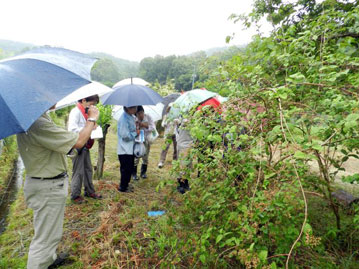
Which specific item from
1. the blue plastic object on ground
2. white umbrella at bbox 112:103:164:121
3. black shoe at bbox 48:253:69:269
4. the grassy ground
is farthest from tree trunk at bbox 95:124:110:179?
black shoe at bbox 48:253:69:269

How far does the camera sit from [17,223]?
3.12 m

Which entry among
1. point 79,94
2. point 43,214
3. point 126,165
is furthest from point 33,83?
point 126,165

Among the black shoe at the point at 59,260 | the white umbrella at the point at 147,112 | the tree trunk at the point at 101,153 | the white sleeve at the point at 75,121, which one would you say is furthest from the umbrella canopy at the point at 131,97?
the black shoe at the point at 59,260

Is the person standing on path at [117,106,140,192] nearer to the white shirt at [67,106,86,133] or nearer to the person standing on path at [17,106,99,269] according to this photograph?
the white shirt at [67,106,86,133]

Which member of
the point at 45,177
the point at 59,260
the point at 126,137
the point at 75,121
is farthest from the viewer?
the point at 126,137

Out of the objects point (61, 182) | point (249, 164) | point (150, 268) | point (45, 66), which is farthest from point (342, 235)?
point (45, 66)

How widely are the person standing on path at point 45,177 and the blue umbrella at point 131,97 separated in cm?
148

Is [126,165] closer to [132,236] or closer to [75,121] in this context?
[75,121]

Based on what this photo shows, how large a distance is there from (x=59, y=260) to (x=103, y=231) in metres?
0.63

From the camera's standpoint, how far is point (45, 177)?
1990mm

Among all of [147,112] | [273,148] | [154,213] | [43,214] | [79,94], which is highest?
[79,94]

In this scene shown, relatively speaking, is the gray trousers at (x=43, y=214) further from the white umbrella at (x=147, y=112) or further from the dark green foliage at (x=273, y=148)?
the white umbrella at (x=147, y=112)

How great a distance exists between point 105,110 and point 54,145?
2.69m

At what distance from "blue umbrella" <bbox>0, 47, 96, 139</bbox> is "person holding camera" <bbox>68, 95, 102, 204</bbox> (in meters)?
1.21
